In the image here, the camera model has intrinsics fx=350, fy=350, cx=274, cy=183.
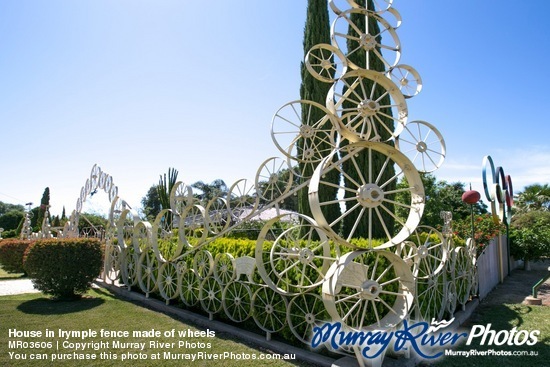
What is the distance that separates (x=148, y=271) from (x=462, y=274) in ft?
21.6

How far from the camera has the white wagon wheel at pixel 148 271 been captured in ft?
25.6

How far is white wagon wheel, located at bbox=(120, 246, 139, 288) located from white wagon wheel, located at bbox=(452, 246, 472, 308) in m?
7.01

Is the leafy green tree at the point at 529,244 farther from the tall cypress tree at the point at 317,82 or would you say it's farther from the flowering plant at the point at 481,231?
the tall cypress tree at the point at 317,82

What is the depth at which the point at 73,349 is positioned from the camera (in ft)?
16.0

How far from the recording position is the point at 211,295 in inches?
238

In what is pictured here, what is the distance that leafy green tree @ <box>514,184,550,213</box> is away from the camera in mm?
24328

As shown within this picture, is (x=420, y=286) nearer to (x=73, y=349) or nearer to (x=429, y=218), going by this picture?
(x=73, y=349)

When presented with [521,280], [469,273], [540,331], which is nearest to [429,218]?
[521,280]

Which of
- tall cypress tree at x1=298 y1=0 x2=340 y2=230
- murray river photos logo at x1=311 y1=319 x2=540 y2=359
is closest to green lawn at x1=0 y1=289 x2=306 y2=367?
murray river photos logo at x1=311 y1=319 x2=540 y2=359

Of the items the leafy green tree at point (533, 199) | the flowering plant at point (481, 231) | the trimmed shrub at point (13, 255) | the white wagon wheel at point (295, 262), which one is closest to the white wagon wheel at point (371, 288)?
the white wagon wheel at point (295, 262)

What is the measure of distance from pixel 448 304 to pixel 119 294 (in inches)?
294

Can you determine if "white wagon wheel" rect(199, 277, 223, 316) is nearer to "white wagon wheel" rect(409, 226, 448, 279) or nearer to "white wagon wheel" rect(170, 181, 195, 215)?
"white wagon wheel" rect(170, 181, 195, 215)

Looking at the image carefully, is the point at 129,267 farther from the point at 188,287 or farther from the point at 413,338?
the point at 413,338

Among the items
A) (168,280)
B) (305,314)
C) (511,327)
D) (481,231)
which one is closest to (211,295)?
(168,280)
